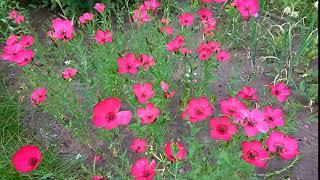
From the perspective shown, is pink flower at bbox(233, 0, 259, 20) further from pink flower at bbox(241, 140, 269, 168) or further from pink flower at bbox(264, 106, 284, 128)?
pink flower at bbox(241, 140, 269, 168)

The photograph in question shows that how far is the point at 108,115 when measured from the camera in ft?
5.62

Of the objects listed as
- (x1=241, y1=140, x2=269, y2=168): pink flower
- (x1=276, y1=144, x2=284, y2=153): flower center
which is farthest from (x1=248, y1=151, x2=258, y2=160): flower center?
(x1=276, y1=144, x2=284, y2=153): flower center

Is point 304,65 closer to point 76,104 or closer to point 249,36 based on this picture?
point 249,36

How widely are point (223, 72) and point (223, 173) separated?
146 centimetres

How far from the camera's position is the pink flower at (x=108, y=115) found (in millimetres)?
1688

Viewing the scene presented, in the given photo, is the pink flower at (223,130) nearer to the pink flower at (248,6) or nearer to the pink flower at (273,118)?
the pink flower at (273,118)

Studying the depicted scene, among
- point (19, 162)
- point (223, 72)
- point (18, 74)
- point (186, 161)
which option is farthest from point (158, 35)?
point (19, 162)

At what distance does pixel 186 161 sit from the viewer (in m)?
2.35

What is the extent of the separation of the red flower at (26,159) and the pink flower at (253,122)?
2.89 ft

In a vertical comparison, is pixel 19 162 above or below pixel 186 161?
above

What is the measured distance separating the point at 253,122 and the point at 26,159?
3.21ft

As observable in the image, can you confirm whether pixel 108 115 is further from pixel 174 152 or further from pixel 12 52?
pixel 12 52

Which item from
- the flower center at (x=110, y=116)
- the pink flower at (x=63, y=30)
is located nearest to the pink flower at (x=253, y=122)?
the flower center at (x=110, y=116)

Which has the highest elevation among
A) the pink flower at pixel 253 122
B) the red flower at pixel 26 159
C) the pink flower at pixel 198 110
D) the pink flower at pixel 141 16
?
the pink flower at pixel 253 122
